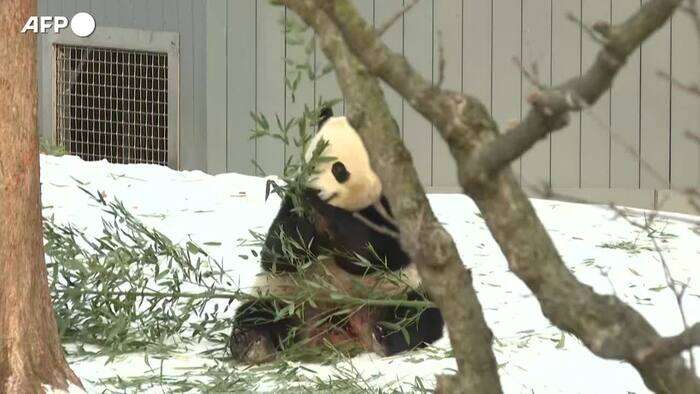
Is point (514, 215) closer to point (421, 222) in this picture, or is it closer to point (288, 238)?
point (421, 222)

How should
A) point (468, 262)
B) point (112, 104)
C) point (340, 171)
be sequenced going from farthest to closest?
point (112, 104), point (468, 262), point (340, 171)

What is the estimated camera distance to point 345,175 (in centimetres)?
391

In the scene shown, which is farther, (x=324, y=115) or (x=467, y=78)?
(x=467, y=78)

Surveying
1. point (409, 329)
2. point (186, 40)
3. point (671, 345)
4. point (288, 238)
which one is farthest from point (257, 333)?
point (186, 40)

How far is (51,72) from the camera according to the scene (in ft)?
26.6

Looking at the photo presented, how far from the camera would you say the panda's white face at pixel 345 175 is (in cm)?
390

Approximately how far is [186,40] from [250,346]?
13.7ft

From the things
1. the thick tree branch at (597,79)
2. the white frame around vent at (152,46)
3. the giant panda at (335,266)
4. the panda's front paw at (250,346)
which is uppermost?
the white frame around vent at (152,46)

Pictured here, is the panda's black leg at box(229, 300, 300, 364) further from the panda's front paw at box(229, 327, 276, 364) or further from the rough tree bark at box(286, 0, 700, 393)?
the rough tree bark at box(286, 0, 700, 393)

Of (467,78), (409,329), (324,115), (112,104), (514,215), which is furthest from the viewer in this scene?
(112,104)

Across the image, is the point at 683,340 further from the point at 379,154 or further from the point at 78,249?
the point at 78,249

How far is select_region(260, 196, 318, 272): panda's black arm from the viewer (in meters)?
3.96

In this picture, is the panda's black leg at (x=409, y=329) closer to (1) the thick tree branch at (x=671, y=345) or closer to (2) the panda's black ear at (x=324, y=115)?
(2) the panda's black ear at (x=324, y=115)

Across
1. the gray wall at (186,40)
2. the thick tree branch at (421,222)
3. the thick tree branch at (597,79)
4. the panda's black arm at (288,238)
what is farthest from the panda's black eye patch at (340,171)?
the gray wall at (186,40)
